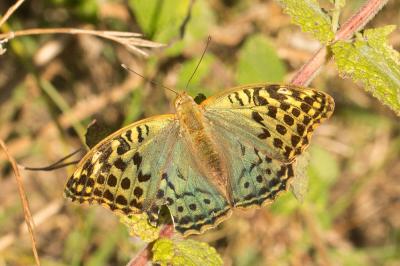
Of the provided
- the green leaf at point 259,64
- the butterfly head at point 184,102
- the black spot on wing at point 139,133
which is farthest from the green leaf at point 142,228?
the green leaf at point 259,64

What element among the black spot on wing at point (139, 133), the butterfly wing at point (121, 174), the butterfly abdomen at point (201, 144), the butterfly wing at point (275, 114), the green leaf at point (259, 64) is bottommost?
the butterfly wing at point (121, 174)

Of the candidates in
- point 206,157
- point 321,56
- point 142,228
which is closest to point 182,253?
point 142,228

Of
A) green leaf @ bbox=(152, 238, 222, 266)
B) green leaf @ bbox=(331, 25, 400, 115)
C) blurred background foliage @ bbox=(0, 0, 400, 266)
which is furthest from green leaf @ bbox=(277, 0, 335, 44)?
blurred background foliage @ bbox=(0, 0, 400, 266)

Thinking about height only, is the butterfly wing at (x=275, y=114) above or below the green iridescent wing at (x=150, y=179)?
above

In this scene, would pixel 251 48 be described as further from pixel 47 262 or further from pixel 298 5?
pixel 47 262

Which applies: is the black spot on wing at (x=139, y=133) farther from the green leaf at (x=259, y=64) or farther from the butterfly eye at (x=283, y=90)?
the green leaf at (x=259, y=64)

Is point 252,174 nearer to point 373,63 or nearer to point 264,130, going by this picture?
point 264,130

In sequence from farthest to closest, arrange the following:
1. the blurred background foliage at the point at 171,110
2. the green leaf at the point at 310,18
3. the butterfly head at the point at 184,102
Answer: the blurred background foliage at the point at 171,110 → the butterfly head at the point at 184,102 → the green leaf at the point at 310,18

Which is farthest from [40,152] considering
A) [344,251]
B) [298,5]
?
[298,5]
